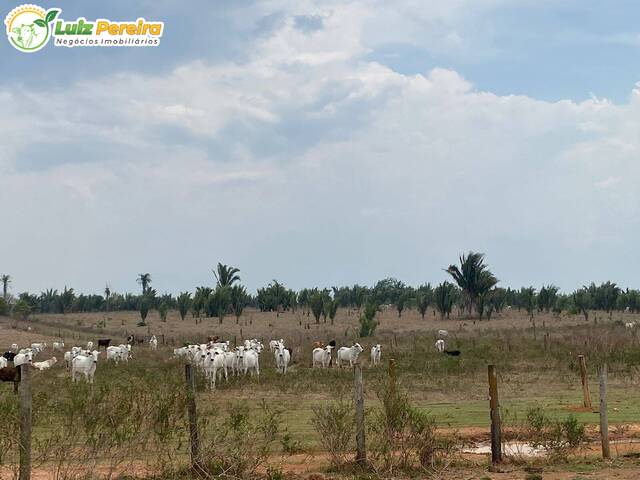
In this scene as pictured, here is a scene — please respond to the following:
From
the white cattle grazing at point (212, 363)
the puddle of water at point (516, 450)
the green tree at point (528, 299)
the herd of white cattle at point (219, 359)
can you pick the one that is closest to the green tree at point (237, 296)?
the green tree at point (528, 299)

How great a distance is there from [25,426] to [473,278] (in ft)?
200

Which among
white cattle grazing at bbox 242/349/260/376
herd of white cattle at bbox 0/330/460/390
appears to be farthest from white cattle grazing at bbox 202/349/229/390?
white cattle grazing at bbox 242/349/260/376

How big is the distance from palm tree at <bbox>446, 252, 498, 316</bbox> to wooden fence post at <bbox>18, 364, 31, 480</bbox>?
60153 mm

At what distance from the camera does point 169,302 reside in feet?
327

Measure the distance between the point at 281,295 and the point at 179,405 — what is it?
6987cm

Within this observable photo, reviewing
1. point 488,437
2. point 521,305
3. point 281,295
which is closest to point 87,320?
point 281,295

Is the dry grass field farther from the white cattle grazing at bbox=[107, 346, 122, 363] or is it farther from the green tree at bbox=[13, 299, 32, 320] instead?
the green tree at bbox=[13, 299, 32, 320]

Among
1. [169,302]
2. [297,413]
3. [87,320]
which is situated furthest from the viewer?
[169,302]

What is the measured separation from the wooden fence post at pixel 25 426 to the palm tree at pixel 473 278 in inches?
2368

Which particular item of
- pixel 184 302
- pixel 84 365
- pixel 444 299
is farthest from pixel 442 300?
pixel 84 365

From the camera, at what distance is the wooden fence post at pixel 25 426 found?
32.6 ft

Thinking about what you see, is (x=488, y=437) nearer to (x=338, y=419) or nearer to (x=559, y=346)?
(x=338, y=419)

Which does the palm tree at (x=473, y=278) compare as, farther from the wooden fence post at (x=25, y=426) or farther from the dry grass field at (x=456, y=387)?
the wooden fence post at (x=25, y=426)

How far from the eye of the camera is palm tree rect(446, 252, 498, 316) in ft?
223
